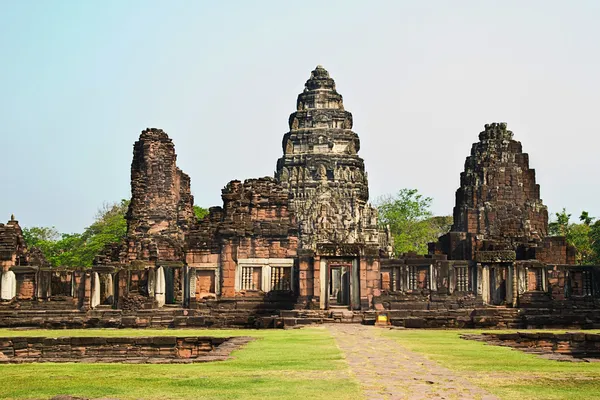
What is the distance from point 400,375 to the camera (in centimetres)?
1374

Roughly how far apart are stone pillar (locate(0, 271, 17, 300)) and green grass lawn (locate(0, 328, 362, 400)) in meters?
21.2

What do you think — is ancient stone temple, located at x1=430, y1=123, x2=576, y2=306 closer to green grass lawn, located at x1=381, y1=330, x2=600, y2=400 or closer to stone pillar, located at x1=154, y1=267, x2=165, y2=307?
stone pillar, located at x1=154, y1=267, x2=165, y2=307

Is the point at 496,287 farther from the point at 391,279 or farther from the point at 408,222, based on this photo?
the point at 408,222

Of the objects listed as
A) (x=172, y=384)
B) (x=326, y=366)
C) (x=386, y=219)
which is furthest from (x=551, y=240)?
(x=386, y=219)

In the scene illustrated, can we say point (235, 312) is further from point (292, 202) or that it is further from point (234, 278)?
point (292, 202)

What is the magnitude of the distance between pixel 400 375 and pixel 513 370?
1854mm

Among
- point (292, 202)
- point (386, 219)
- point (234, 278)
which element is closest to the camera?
point (234, 278)

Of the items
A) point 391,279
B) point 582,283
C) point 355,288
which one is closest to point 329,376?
point 355,288

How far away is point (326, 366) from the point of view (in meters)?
15.0

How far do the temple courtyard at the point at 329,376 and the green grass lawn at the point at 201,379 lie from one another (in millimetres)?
12

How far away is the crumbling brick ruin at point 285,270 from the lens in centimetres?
3100

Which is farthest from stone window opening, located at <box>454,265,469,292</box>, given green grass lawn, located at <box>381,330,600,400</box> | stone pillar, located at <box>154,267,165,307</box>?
green grass lawn, located at <box>381,330,600,400</box>

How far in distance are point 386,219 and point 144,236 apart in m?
48.5

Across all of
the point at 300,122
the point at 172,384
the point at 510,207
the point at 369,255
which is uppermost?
the point at 300,122
